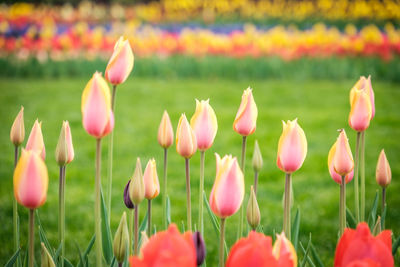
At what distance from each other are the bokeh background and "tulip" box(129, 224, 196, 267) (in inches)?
77.8

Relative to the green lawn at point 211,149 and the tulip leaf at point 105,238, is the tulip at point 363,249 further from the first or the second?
the green lawn at point 211,149

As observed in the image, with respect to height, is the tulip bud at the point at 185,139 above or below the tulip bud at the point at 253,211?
above

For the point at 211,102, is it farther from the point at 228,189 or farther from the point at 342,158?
the point at 228,189

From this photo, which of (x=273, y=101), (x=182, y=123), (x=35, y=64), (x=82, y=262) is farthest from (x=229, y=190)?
(x=35, y=64)

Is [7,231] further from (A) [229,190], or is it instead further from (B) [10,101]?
(B) [10,101]

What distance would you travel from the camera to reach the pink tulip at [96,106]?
3.61ft

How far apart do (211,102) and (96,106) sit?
5.16m

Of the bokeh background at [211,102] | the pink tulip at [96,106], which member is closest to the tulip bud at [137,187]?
the pink tulip at [96,106]

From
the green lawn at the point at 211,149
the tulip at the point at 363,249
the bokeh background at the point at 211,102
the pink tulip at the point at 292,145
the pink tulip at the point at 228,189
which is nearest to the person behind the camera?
the tulip at the point at 363,249

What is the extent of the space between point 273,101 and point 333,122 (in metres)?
Answer: 1.10

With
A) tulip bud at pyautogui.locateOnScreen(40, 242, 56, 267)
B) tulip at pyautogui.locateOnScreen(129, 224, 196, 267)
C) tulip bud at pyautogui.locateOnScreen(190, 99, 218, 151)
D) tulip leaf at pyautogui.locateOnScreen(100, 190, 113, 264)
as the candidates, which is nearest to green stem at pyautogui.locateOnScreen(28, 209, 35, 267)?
tulip bud at pyautogui.locateOnScreen(40, 242, 56, 267)

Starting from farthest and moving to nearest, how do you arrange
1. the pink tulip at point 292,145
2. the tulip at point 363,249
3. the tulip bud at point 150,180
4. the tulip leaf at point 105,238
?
the tulip leaf at point 105,238
the tulip bud at point 150,180
the pink tulip at point 292,145
the tulip at point 363,249

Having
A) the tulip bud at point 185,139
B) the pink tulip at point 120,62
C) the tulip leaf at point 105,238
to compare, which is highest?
the pink tulip at point 120,62

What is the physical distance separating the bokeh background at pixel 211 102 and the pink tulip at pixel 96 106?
6.14 ft
